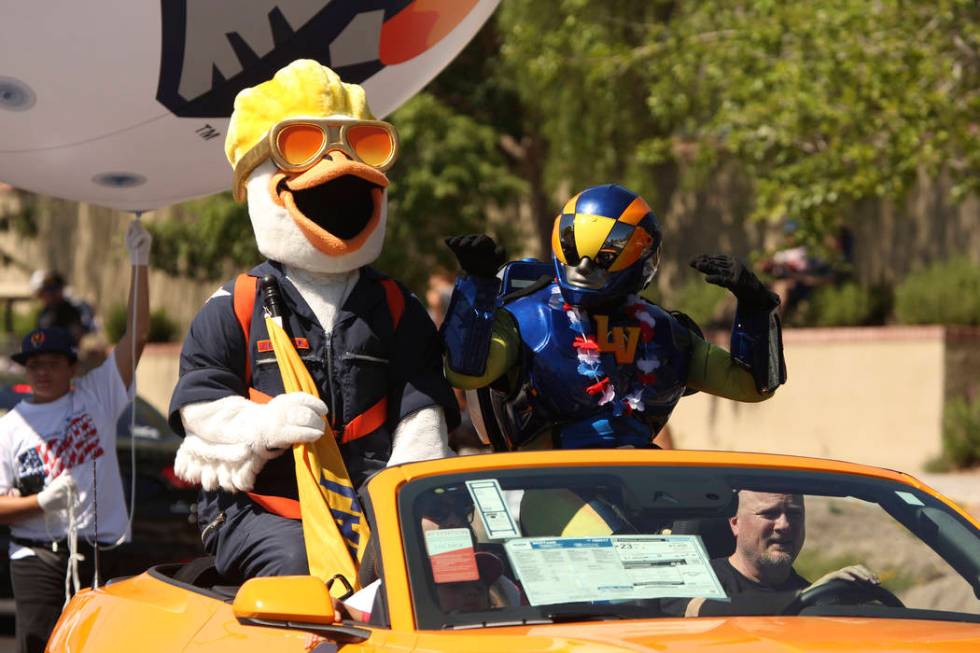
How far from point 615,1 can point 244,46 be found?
15.9 meters

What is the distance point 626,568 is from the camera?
379 cm

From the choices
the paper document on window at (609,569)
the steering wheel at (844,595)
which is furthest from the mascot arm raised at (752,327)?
the paper document on window at (609,569)

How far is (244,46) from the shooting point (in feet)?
19.9

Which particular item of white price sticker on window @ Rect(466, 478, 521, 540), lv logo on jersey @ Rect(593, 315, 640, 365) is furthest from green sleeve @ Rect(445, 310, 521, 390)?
white price sticker on window @ Rect(466, 478, 521, 540)

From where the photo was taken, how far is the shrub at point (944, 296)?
19.2 m

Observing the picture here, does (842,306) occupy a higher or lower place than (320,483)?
lower

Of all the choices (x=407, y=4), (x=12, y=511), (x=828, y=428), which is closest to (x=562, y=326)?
(x=407, y=4)

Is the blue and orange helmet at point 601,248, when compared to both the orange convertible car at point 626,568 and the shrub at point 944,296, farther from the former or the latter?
the shrub at point 944,296

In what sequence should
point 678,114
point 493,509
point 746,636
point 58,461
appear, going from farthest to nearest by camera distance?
point 678,114
point 58,461
point 493,509
point 746,636

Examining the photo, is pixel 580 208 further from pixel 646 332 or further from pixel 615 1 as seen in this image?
pixel 615 1

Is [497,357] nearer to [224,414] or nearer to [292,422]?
[292,422]

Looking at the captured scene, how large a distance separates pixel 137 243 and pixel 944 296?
14.0 meters

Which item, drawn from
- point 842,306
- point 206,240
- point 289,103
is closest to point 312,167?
point 289,103

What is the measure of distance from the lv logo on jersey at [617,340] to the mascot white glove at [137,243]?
2370 millimetres
